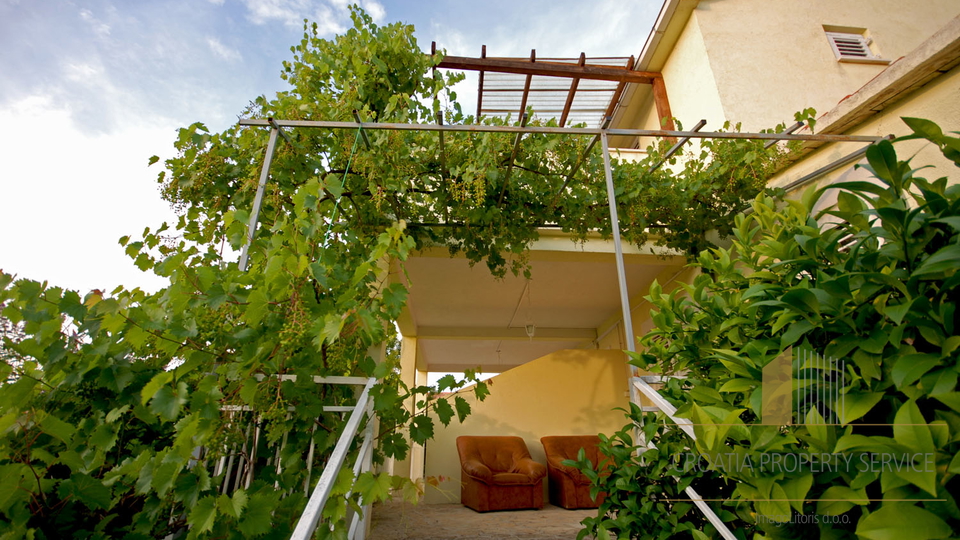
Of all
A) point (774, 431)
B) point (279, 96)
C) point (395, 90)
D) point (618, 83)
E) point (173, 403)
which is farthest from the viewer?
point (618, 83)

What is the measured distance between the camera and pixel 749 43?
5219 millimetres

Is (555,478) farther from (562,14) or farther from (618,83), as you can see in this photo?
(562,14)

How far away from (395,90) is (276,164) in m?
1.20

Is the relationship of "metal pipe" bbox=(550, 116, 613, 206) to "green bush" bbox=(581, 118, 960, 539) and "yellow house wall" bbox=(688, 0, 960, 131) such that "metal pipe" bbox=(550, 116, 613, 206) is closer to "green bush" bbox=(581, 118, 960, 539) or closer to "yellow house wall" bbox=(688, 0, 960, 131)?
"green bush" bbox=(581, 118, 960, 539)

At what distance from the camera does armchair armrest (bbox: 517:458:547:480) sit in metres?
5.14

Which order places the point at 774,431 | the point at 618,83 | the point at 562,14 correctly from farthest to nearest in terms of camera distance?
the point at 618,83, the point at 562,14, the point at 774,431

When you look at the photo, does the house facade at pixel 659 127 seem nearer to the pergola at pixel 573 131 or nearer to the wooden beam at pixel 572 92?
the pergola at pixel 573 131

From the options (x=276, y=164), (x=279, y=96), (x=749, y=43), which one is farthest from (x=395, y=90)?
(x=749, y=43)

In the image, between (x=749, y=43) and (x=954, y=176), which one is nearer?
(x=954, y=176)

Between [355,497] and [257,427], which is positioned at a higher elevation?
[257,427]

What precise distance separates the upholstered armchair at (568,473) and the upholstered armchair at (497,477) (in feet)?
0.96

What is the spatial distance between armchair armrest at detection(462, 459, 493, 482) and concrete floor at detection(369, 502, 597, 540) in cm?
38

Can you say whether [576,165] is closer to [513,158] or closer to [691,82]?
[513,158]

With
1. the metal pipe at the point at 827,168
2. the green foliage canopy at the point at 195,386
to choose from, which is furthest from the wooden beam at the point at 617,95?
the green foliage canopy at the point at 195,386
